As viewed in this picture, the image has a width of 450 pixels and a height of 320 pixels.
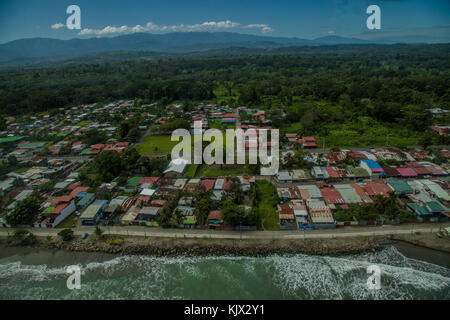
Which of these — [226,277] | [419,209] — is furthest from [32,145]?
[419,209]

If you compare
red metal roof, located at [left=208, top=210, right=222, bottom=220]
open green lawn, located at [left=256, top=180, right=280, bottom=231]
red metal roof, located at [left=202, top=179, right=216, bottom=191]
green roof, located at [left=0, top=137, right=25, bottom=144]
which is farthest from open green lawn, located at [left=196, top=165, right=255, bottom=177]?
green roof, located at [left=0, top=137, right=25, bottom=144]

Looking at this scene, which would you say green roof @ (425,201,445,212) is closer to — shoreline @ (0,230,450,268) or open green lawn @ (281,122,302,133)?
shoreline @ (0,230,450,268)

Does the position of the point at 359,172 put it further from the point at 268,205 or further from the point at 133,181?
the point at 133,181

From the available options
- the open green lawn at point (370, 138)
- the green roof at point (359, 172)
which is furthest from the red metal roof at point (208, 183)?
the open green lawn at point (370, 138)

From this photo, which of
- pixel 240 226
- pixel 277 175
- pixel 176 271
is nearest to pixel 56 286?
pixel 176 271

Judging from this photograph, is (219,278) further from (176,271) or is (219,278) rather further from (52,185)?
(52,185)

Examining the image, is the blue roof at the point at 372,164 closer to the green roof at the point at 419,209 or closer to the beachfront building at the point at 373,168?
the beachfront building at the point at 373,168
